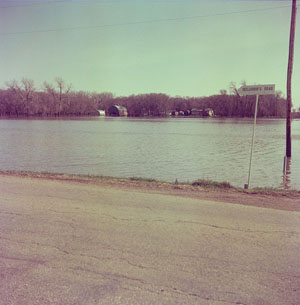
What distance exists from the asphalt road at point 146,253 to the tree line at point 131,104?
100746mm

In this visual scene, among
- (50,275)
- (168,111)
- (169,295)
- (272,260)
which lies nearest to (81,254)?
(50,275)

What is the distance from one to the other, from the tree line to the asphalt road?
101 meters

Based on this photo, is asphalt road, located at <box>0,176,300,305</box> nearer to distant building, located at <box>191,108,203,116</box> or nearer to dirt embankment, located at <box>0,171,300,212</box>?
dirt embankment, located at <box>0,171,300,212</box>

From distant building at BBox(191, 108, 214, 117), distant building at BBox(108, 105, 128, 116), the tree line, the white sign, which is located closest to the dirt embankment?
the white sign

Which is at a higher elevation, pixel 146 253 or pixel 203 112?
pixel 203 112

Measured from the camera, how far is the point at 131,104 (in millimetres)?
180625

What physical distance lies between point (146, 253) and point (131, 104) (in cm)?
18010

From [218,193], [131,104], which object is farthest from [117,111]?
[218,193]

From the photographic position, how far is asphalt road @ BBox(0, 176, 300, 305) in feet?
9.75

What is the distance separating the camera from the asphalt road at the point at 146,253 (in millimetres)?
2973

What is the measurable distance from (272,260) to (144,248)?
5.64 ft

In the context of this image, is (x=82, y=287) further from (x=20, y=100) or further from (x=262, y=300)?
(x=20, y=100)

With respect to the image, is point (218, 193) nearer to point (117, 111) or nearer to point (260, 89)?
point (260, 89)

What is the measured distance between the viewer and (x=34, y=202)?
6145 mm
